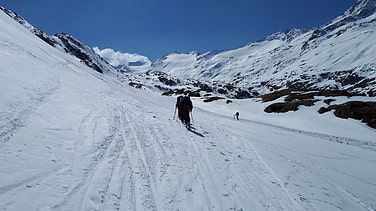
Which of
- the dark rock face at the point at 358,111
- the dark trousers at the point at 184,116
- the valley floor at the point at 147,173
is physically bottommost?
the valley floor at the point at 147,173

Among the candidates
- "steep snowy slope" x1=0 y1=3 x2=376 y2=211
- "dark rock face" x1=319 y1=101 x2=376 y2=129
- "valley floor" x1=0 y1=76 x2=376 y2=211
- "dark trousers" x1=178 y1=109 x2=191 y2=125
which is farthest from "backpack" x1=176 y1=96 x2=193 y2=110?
"dark rock face" x1=319 y1=101 x2=376 y2=129

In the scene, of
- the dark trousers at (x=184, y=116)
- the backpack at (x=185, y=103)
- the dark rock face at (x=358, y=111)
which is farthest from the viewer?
the dark rock face at (x=358, y=111)

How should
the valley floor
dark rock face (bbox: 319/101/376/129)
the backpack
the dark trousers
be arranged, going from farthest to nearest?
dark rock face (bbox: 319/101/376/129) < the backpack < the dark trousers < the valley floor

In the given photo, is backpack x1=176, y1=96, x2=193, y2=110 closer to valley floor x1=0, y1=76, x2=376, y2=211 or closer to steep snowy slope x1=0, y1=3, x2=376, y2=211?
steep snowy slope x1=0, y1=3, x2=376, y2=211

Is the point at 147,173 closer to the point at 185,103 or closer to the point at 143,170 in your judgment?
the point at 143,170

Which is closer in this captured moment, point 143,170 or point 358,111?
point 143,170

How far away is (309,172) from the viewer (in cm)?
730

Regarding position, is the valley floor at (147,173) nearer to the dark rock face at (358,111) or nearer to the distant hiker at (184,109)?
the distant hiker at (184,109)

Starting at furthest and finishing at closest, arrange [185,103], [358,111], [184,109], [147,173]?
[358,111], [185,103], [184,109], [147,173]

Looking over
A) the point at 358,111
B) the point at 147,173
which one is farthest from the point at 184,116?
the point at 358,111

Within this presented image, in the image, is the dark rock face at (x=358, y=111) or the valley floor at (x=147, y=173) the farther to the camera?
the dark rock face at (x=358, y=111)


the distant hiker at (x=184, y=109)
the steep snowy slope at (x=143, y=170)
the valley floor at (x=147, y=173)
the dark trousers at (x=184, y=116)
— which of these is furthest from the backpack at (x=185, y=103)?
the valley floor at (x=147, y=173)

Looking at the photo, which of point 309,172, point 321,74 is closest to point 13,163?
point 309,172

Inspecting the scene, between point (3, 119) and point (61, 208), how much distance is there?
5016mm
